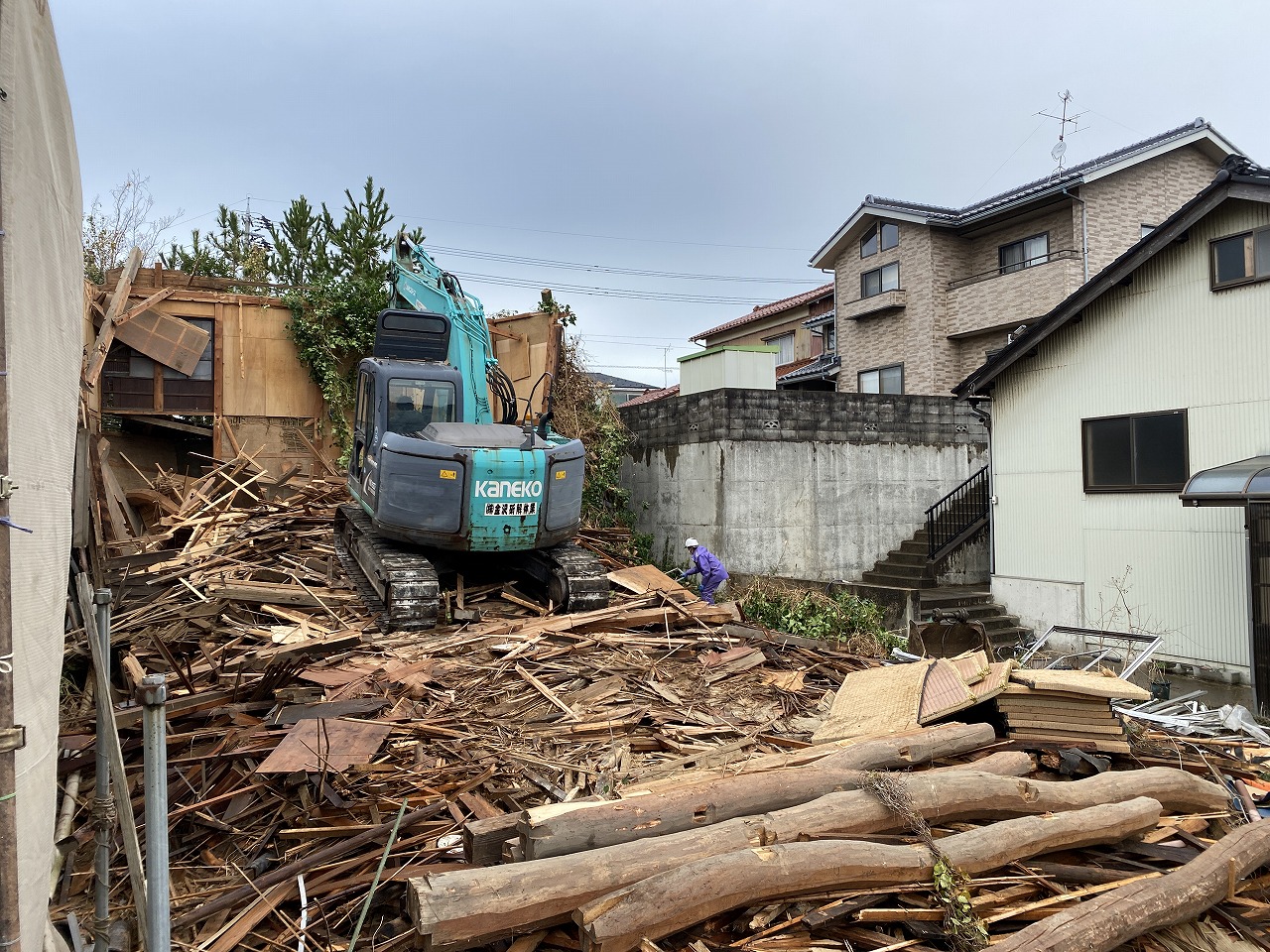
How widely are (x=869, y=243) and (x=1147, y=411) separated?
15880 millimetres

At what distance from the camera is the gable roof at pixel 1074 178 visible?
21.8m

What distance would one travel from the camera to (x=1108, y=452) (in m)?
13.7

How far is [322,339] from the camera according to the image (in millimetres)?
17438

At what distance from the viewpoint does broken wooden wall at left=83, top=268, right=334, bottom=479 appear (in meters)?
16.5

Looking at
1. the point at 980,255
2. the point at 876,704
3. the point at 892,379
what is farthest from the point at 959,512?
the point at 876,704

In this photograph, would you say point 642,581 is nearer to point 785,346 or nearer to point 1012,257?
point 1012,257

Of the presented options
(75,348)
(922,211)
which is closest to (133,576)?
(75,348)

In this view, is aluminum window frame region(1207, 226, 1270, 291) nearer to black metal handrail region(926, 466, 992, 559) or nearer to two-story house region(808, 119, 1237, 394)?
black metal handrail region(926, 466, 992, 559)

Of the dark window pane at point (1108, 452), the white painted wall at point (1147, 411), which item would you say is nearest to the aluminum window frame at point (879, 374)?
the white painted wall at point (1147, 411)

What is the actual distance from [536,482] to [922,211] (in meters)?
19.3

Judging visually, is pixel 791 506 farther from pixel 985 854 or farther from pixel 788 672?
pixel 985 854

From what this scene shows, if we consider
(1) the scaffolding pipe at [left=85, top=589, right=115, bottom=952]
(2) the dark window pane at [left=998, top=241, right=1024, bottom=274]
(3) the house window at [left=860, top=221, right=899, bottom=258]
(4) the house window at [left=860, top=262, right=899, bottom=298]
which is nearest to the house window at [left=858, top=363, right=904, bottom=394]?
(4) the house window at [left=860, top=262, right=899, bottom=298]

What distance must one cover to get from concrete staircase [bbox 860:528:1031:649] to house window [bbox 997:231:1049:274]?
1040 cm

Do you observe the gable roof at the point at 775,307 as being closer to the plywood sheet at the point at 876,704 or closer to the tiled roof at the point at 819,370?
the tiled roof at the point at 819,370
